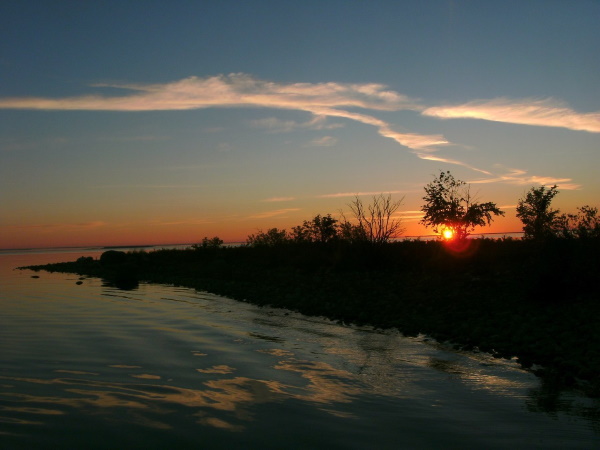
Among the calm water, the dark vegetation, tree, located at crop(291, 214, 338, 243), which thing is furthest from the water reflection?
tree, located at crop(291, 214, 338, 243)

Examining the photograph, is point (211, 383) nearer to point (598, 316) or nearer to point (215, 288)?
point (598, 316)

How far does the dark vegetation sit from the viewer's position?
1004 centimetres

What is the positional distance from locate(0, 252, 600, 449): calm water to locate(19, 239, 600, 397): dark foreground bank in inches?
43.3

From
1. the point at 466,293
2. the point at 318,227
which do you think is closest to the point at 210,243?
the point at 318,227

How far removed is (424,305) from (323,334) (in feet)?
14.2

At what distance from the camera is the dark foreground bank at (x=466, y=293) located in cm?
979

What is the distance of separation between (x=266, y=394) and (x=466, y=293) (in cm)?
1081

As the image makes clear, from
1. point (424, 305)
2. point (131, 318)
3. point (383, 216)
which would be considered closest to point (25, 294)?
point (131, 318)

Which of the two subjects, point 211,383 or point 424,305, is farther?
point 424,305

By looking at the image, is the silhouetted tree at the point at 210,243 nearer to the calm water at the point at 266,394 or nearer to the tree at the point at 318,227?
the tree at the point at 318,227

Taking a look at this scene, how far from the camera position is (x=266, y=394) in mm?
7125

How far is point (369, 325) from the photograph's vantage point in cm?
1333

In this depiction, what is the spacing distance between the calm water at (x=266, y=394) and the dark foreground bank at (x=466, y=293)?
1099mm

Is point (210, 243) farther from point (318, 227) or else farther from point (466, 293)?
point (466, 293)
